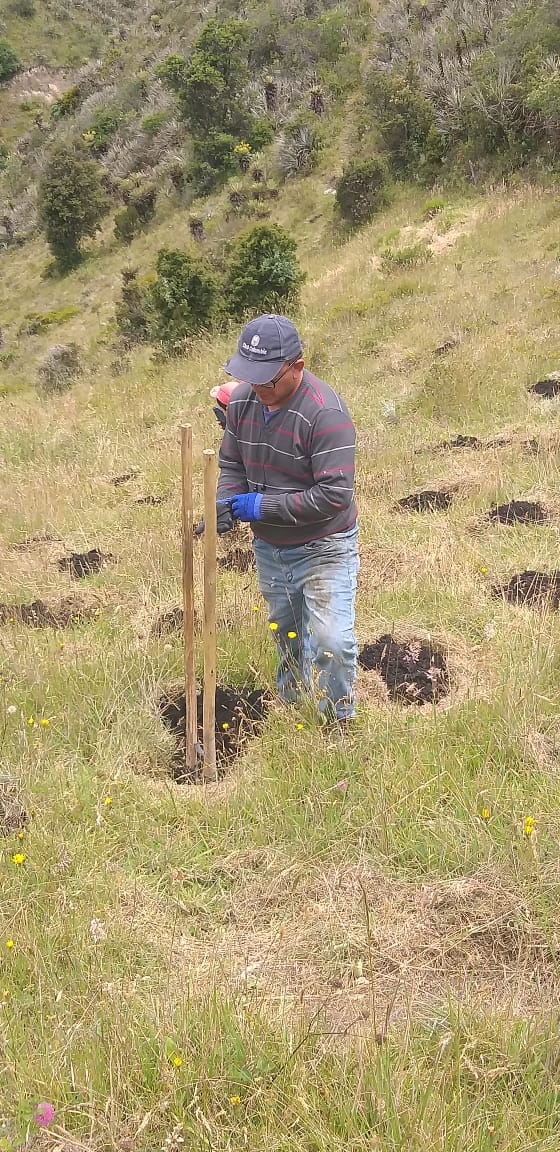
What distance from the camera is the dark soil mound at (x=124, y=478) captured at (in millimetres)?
7734

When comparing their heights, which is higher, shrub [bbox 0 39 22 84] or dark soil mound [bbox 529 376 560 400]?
shrub [bbox 0 39 22 84]

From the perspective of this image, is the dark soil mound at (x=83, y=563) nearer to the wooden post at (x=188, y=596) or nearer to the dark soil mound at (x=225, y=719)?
the dark soil mound at (x=225, y=719)

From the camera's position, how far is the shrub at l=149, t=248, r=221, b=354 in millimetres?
14328

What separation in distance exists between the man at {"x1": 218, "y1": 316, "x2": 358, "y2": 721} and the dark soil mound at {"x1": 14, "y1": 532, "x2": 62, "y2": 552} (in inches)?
130

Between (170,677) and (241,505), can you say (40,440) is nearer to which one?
(170,677)

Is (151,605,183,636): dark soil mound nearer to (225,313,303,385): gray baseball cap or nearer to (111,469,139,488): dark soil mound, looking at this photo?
(225,313,303,385): gray baseball cap

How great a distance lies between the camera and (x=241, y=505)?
2.93 metres

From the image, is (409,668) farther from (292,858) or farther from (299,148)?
(299,148)

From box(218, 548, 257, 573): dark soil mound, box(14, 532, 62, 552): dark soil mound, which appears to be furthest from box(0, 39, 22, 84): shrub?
box(218, 548, 257, 573): dark soil mound

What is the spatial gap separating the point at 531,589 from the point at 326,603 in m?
1.67

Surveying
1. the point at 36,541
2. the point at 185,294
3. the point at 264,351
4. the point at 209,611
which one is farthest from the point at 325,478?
the point at 185,294

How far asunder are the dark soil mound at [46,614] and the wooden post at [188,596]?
1.78m

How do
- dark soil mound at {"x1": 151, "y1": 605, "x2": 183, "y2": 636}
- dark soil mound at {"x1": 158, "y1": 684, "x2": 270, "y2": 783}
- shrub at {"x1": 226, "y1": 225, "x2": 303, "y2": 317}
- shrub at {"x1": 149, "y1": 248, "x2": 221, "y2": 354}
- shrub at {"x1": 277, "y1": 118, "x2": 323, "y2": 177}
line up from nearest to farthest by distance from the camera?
1. dark soil mound at {"x1": 158, "y1": 684, "x2": 270, "y2": 783}
2. dark soil mound at {"x1": 151, "y1": 605, "x2": 183, "y2": 636}
3. shrub at {"x1": 226, "y1": 225, "x2": 303, "y2": 317}
4. shrub at {"x1": 149, "y1": 248, "x2": 221, "y2": 354}
5. shrub at {"x1": 277, "y1": 118, "x2": 323, "y2": 177}

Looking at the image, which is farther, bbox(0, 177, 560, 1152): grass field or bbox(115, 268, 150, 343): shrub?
bbox(115, 268, 150, 343): shrub
